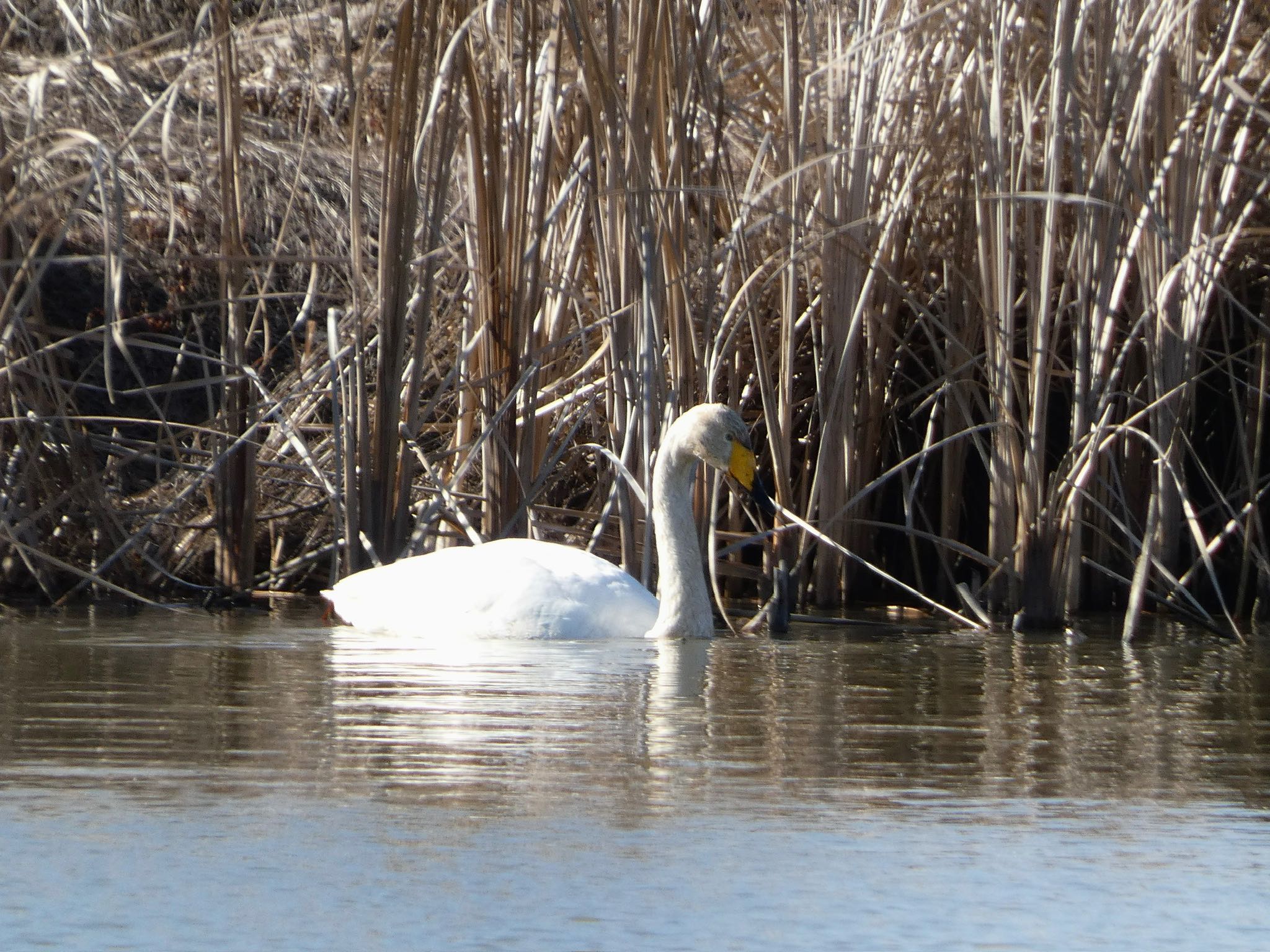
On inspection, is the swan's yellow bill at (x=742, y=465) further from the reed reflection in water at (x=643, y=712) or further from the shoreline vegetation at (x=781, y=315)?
the reed reflection in water at (x=643, y=712)

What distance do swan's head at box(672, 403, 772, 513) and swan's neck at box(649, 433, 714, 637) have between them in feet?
0.15

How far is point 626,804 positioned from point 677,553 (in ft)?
9.29

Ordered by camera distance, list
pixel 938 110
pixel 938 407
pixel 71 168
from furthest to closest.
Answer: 1. pixel 71 168
2. pixel 938 407
3. pixel 938 110

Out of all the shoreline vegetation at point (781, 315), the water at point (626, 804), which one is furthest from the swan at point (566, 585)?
the water at point (626, 804)

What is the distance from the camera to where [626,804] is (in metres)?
3.54

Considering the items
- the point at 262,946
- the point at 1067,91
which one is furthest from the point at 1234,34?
the point at 262,946

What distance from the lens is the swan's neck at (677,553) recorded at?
6262mm

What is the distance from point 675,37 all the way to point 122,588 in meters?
2.53

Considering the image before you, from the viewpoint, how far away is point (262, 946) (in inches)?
107

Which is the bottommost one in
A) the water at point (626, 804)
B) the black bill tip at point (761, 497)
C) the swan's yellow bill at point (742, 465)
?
the water at point (626, 804)

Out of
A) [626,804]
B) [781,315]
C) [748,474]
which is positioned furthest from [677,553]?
[626,804]

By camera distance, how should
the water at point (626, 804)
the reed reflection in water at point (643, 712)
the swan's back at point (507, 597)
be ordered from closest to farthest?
the water at point (626, 804)
the reed reflection in water at point (643, 712)
the swan's back at point (507, 597)

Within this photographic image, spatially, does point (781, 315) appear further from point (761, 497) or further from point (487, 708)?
point (487, 708)

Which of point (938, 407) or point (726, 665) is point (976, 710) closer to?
point (726, 665)
